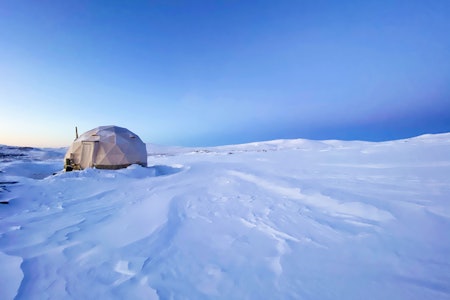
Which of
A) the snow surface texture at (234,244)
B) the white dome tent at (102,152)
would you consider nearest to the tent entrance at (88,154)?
the white dome tent at (102,152)

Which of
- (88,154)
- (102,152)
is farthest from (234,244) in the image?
(88,154)

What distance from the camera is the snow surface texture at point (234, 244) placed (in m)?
1.86

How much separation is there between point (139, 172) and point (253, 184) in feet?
17.2

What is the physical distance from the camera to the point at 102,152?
1068 centimetres

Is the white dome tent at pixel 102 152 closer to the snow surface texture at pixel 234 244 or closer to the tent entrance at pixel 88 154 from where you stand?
the tent entrance at pixel 88 154

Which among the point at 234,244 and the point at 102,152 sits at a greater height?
the point at 102,152

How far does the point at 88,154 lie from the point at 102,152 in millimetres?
661

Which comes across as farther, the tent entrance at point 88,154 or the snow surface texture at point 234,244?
the tent entrance at point 88,154

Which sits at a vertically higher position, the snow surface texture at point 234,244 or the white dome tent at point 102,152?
the white dome tent at point 102,152

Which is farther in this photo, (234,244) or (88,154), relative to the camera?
(88,154)

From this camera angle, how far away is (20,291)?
1.80 meters

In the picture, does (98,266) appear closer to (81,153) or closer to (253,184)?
(253,184)

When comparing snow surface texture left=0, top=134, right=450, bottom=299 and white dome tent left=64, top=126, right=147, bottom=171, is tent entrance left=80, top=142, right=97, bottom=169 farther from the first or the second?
snow surface texture left=0, top=134, right=450, bottom=299

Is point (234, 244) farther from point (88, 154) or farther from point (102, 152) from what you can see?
point (88, 154)
